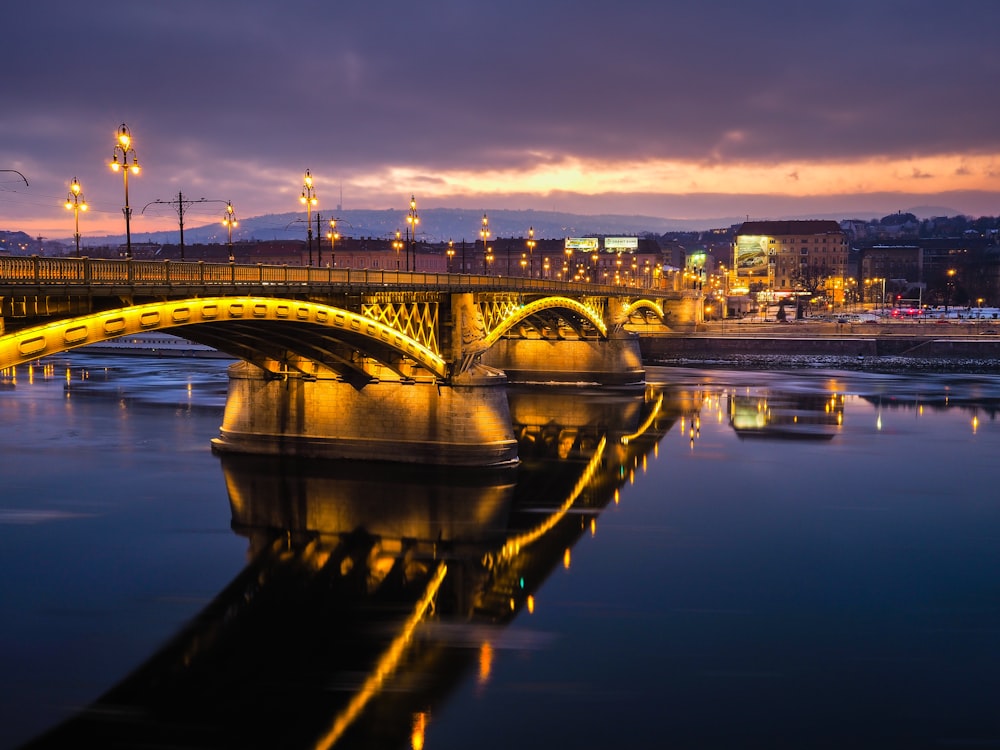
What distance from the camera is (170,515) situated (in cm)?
3033

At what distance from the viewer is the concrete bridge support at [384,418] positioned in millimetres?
36250

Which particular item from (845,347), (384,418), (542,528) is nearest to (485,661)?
(542,528)

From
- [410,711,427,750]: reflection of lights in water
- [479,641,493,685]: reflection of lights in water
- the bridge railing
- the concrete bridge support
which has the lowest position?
[410,711,427,750]: reflection of lights in water

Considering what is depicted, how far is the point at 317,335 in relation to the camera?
32.0m

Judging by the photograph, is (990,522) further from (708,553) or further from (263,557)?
(263,557)

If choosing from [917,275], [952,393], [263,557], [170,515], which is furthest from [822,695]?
[917,275]

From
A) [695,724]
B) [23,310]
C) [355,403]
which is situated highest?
[23,310]

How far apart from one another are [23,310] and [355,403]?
1881cm

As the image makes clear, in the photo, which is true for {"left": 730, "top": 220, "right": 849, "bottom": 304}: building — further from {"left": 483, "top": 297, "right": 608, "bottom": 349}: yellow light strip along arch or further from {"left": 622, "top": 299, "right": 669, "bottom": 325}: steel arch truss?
{"left": 483, "top": 297, "right": 608, "bottom": 349}: yellow light strip along arch

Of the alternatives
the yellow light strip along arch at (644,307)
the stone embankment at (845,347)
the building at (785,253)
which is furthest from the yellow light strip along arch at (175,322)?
the building at (785,253)

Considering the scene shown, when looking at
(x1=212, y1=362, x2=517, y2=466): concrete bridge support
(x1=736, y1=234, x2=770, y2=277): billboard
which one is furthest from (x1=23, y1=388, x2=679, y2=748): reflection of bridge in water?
(x1=736, y1=234, x2=770, y2=277): billboard

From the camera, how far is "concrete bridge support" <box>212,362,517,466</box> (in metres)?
36.2

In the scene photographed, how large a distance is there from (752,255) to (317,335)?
175664 mm

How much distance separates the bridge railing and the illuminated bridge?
4cm
